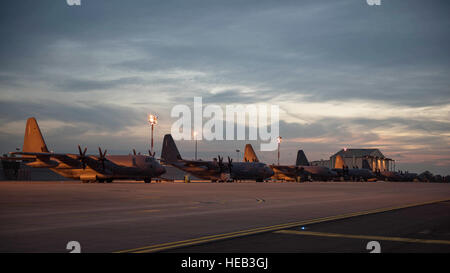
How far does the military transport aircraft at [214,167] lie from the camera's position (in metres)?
88.9

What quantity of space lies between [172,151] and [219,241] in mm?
78965

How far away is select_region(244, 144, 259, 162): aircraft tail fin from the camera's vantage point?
115787 mm

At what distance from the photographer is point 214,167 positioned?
8944 centimetres

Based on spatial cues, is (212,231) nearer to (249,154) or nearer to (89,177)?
(89,177)

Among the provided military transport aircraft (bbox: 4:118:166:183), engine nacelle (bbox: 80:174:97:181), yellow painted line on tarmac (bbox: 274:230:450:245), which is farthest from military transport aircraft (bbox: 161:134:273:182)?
yellow painted line on tarmac (bbox: 274:230:450:245)

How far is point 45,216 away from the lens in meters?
18.3

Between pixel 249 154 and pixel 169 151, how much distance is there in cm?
3236

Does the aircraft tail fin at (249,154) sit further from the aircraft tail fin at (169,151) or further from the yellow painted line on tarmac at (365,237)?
the yellow painted line on tarmac at (365,237)

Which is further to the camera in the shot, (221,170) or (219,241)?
(221,170)

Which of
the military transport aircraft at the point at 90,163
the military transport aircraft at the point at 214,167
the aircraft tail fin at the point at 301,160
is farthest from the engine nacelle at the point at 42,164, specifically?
the aircraft tail fin at the point at 301,160
